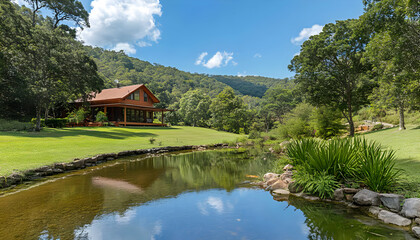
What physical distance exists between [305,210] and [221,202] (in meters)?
2.24

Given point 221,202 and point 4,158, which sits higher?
point 4,158

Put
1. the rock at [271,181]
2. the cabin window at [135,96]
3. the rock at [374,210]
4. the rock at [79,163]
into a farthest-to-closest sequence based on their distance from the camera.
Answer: the cabin window at [135,96], the rock at [79,163], the rock at [271,181], the rock at [374,210]

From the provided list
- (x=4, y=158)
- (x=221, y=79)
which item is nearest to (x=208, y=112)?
(x=4, y=158)

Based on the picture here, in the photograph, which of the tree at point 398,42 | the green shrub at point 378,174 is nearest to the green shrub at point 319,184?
the green shrub at point 378,174

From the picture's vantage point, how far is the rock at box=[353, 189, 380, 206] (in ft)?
17.0

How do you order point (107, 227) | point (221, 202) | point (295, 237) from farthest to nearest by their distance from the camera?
point (221, 202), point (107, 227), point (295, 237)

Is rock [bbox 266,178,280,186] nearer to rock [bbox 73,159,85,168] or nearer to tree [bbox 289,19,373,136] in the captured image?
rock [bbox 73,159,85,168]

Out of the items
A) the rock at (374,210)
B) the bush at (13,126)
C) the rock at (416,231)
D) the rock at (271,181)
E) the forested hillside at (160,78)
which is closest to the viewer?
the rock at (416,231)

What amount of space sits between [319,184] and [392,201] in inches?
63.5

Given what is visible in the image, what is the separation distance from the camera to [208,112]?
2093 inches

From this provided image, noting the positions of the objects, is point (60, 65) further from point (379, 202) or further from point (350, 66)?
point (350, 66)

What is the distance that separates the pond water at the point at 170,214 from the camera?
4.37 m

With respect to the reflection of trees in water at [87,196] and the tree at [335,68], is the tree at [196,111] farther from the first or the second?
the reflection of trees in water at [87,196]

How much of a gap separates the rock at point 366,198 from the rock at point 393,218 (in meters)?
0.40
